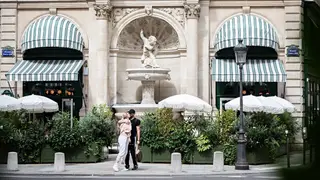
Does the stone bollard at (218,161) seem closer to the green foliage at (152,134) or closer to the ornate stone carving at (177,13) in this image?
the green foliage at (152,134)

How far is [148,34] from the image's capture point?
3062 cm

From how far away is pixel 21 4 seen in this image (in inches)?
1182

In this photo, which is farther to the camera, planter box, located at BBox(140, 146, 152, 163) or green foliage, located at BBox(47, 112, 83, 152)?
planter box, located at BBox(140, 146, 152, 163)

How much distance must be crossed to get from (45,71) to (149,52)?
16.9ft

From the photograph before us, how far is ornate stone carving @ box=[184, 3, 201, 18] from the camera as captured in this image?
94.5 ft

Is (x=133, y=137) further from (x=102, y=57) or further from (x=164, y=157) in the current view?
(x=102, y=57)

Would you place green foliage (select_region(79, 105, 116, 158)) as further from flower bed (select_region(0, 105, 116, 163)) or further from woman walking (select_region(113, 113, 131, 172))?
woman walking (select_region(113, 113, 131, 172))

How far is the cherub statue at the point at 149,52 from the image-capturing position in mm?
28547

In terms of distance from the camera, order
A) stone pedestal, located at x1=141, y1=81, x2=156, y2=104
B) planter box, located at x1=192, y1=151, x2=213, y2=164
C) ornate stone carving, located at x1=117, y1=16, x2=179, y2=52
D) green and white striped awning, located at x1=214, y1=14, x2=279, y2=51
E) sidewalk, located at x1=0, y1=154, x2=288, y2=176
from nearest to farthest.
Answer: sidewalk, located at x1=0, y1=154, x2=288, y2=176 → planter box, located at x1=192, y1=151, x2=213, y2=164 → stone pedestal, located at x1=141, y1=81, x2=156, y2=104 → green and white striped awning, located at x1=214, y1=14, x2=279, y2=51 → ornate stone carving, located at x1=117, y1=16, x2=179, y2=52

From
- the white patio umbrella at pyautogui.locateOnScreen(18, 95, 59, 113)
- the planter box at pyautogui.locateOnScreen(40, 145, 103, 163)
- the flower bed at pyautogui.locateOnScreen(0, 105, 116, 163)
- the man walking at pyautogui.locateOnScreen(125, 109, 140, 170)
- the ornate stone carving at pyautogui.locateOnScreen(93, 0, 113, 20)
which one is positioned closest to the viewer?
the man walking at pyautogui.locateOnScreen(125, 109, 140, 170)

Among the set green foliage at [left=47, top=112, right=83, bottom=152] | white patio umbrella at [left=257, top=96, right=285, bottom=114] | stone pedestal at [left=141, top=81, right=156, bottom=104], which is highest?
stone pedestal at [left=141, top=81, right=156, bottom=104]

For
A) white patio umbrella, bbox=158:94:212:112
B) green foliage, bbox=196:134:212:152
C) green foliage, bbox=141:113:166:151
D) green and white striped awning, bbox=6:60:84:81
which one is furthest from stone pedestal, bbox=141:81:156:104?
green foliage, bbox=196:134:212:152

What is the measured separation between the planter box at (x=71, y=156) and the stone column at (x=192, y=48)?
891 cm

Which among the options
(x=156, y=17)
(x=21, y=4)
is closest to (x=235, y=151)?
(x=156, y=17)
